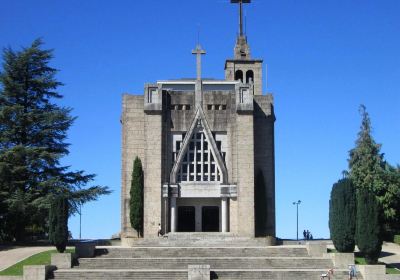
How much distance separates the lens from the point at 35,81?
4700 cm

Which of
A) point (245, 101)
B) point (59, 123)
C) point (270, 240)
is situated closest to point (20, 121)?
point (59, 123)

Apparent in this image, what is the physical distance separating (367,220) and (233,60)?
34.1 metres

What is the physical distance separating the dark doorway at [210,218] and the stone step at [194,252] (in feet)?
24.4

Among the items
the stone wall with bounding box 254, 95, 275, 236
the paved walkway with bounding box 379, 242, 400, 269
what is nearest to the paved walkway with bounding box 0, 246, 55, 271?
the stone wall with bounding box 254, 95, 275, 236

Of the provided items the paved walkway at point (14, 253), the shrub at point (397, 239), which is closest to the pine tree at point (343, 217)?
the shrub at point (397, 239)

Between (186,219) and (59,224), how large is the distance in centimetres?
1199

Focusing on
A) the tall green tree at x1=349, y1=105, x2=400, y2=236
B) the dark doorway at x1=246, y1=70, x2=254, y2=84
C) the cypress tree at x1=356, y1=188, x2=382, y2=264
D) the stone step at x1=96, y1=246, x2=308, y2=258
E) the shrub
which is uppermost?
the dark doorway at x1=246, y1=70, x2=254, y2=84

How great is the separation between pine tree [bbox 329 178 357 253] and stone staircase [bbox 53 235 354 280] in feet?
4.13

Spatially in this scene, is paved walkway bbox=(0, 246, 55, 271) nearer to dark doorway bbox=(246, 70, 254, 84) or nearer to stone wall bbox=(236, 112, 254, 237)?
stone wall bbox=(236, 112, 254, 237)

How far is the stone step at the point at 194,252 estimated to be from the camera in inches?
1463

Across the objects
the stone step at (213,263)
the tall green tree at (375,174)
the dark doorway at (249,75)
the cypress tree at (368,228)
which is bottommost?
the stone step at (213,263)

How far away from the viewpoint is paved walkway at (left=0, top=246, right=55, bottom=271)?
35853 millimetres

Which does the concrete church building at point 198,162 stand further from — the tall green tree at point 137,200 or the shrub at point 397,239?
the shrub at point 397,239

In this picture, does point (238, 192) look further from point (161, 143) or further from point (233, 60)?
point (233, 60)
